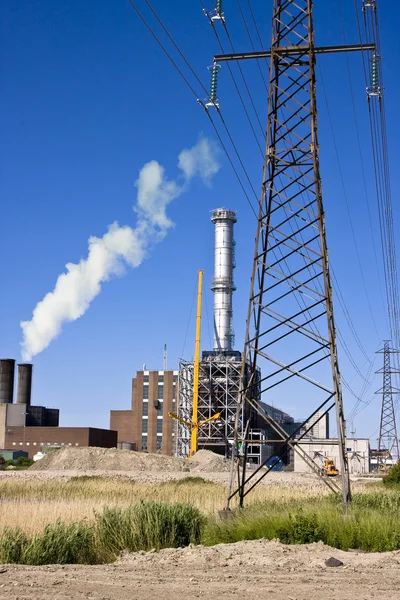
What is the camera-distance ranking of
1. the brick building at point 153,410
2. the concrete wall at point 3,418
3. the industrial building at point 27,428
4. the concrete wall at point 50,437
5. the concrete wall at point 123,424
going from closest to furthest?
the concrete wall at point 50,437 → the industrial building at point 27,428 → the concrete wall at point 3,418 → the brick building at point 153,410 → the concrete wall at point 123,424

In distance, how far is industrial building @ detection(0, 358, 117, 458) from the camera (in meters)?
98.5

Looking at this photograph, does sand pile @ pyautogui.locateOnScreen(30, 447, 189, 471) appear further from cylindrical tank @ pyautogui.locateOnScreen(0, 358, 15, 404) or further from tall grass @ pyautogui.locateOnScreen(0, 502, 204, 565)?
tall grass @ pyautogui.locateOnScreen(0, 502, 204, 565)

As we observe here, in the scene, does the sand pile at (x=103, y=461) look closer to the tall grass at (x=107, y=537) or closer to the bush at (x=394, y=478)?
the bush at (x=394, y=478)

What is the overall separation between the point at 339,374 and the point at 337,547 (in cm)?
502

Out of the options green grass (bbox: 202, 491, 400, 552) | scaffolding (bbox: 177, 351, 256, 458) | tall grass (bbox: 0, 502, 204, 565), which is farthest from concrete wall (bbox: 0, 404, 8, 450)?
green grass (bbox: 202, 491, 400, 552)

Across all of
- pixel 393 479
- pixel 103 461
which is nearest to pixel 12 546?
pixel 393 479

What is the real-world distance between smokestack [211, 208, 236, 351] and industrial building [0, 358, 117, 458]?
27.1 meters

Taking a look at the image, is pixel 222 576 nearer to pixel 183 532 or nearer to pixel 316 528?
pixel 316 528

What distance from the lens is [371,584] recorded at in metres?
8.98

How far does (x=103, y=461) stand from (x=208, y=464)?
9677 mm

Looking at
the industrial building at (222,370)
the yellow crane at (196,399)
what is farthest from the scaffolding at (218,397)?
the yellow crane at (196,399)

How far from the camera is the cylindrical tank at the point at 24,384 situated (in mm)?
103875

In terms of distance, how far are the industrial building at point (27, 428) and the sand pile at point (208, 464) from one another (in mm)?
33275

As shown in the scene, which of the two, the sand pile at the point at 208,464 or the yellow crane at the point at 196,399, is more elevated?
the yellow crane at the point at 196,399
